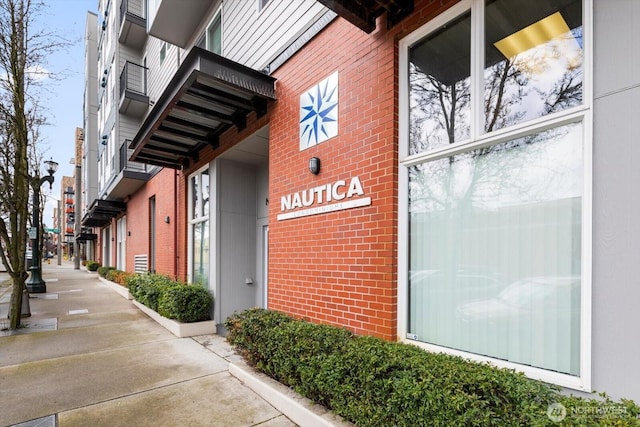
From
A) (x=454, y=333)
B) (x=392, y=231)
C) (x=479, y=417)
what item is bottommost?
(x=479, y=417)

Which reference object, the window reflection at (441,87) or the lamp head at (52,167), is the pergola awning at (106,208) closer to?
the lamp head at (52,167)

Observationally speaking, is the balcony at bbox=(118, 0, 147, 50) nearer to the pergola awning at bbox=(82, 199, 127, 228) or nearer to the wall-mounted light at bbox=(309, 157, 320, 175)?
the pergola awning at bbox=(82, 199, 127, 228)

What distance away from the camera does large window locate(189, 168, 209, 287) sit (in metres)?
7.70

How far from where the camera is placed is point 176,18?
8.37 m

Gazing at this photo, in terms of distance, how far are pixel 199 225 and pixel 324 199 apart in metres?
4.97

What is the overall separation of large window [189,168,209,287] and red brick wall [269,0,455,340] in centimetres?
327

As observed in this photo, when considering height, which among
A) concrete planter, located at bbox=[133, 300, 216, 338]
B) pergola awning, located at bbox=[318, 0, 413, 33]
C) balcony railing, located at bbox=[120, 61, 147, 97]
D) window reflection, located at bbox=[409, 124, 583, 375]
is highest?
balcony railing, located at bbox=[120, 61, 147, 97]

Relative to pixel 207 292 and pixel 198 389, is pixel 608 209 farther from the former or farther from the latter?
pixel 207 292

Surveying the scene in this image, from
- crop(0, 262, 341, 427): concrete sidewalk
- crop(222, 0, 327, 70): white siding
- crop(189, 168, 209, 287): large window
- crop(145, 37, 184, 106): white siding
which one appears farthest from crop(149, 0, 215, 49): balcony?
crop(0, 262, 341, 427): concrete sidewalk

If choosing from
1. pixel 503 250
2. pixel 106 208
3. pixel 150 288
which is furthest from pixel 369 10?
pixel 106 208

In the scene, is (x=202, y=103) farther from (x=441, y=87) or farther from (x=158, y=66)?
(x=158, y=66)

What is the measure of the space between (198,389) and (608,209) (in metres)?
4.57

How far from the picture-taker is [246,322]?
4.55 meters

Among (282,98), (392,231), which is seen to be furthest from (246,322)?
(282,98)
